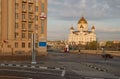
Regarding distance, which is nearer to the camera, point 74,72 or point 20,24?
point 74,72

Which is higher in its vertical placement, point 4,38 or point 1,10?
point 1,10

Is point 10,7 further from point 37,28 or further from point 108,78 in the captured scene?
point 108,78

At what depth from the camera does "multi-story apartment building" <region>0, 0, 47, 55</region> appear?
91125 mm

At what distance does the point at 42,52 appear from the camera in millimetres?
91000

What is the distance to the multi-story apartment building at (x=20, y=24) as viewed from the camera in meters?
91.1

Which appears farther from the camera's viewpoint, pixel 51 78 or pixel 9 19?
pixel 9 19

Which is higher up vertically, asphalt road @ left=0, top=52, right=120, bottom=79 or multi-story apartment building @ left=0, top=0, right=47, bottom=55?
multi-story apartment building @ left=0, top=0, right=47, bottom=55

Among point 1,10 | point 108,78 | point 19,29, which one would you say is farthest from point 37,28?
point 108,78

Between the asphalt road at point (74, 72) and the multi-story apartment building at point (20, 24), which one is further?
the multi-story apartment building at point (20, 24)

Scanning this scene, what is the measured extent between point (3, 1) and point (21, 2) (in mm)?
5046

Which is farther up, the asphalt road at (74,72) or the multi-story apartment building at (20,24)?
the multi-story apartment building at (20,24)

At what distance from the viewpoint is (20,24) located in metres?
92.7

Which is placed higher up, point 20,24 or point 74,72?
point 20,24

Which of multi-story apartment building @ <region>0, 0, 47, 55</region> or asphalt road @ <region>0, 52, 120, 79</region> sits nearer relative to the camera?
asphalt road @ <region>0, 52, 120, 79</region>
